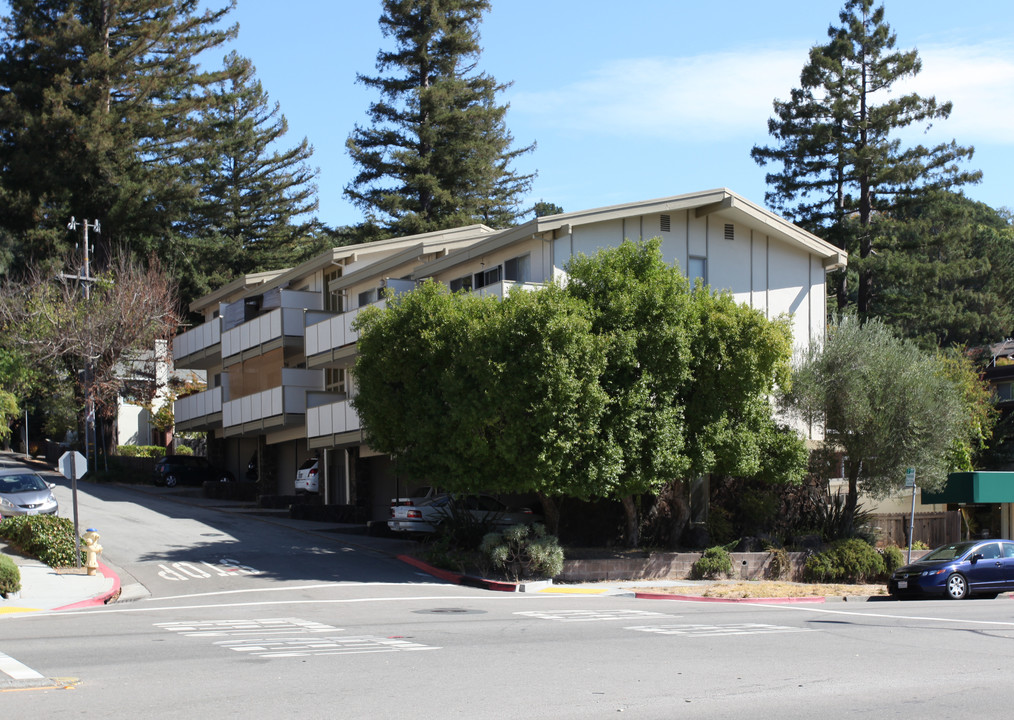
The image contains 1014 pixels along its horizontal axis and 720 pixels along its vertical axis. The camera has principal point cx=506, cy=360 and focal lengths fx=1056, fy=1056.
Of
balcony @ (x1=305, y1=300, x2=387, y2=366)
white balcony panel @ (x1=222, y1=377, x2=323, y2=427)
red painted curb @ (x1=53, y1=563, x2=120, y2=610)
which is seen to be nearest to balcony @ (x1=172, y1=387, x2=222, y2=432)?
white balcony panel @ (x1=222, y1=377, x2=323, y2=427)

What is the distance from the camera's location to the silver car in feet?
92.0

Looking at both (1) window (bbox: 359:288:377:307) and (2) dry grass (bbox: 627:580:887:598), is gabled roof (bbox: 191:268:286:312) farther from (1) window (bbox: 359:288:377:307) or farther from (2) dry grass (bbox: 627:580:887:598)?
(2) dry grass (bbox: 627:580:887:598)

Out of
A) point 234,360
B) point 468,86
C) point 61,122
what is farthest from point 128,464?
point 468,86

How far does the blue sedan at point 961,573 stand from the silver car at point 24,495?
2134 cm

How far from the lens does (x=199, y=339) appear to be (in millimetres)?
45625

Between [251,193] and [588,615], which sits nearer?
[588,615]

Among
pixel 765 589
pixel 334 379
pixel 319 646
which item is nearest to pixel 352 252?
pixel 334 379

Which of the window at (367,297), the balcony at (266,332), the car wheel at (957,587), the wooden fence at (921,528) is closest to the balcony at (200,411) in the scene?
the balcony at (266,332)

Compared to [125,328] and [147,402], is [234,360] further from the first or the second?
[147,402]

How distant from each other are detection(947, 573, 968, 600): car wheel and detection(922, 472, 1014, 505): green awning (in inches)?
330

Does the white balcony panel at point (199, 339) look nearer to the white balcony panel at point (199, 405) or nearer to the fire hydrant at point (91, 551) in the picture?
the white balcony panel at point (199, 405)

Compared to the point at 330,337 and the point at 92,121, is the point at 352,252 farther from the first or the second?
the point at 92,121

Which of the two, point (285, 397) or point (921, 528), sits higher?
point (285, 397)

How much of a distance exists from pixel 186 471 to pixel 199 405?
9.73 feet
